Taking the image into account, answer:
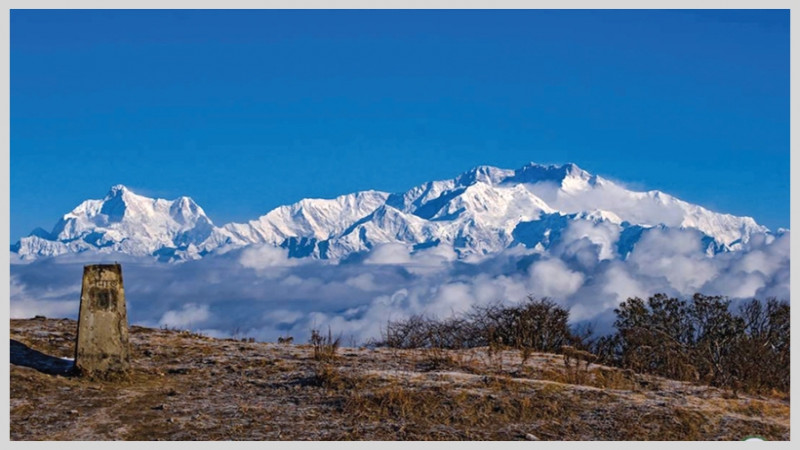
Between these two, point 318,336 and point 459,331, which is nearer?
point 318,336

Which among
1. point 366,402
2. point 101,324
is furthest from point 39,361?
point 366,402

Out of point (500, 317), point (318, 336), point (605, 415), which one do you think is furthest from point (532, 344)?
point (605, 415)

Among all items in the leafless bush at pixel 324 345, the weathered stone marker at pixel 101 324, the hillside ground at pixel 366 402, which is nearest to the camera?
the hillside ground at pixel 366 402

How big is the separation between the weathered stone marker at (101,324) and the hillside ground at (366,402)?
0.33 meters

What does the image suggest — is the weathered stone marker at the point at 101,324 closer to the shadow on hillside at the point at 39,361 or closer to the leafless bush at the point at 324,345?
the shadow on hillside at the point at 39,361

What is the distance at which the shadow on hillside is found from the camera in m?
18.0

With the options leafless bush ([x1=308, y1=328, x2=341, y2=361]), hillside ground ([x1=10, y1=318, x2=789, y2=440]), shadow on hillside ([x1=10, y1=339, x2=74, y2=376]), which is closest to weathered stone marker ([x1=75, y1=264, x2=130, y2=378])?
hillside ground ([x1=10, y1=318, x2=789, y2=440])

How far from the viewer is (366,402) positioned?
1611 cm

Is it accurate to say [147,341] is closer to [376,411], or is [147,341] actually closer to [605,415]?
[376,411]

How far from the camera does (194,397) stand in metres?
16.8

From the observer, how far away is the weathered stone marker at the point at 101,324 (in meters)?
17.4

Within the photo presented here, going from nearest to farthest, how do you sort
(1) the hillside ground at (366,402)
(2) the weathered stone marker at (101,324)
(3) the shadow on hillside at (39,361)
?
(1) the hillside ground at (366,402) < (2) the weathered stone marker at (101,324) < (3) the shadow on hillside at (39,361)

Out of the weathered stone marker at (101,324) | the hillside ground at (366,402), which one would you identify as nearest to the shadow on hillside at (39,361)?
the hillside ground at (366,402)

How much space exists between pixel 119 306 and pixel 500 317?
10902 millimetres
